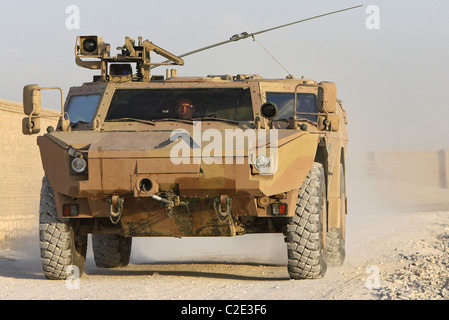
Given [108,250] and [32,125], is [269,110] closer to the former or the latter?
[32,125]

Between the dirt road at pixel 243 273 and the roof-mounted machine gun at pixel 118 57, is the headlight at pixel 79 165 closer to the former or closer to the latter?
the dirt road at pixel 243 273

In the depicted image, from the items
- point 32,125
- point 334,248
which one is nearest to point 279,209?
point 32,125

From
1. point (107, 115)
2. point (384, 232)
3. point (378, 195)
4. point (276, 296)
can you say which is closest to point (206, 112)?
point (107, 115)

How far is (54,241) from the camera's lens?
10.4 m

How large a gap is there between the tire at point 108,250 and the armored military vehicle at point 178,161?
1957mm

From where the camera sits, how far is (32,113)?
10.6 metres

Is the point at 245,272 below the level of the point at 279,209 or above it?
below

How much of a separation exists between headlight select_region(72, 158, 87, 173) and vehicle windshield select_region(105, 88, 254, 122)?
4.70 feet

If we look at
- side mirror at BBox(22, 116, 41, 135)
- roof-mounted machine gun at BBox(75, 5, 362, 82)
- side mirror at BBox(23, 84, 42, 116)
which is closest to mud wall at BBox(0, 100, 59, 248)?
roof-mounted machine gun at BBox(75, 5, 362, 82)

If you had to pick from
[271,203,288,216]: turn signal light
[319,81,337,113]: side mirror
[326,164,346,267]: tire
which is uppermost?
[319,81,337,113]: side mirror

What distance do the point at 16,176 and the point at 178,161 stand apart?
13773 mm

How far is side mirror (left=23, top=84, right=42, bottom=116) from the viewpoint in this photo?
34.3 ft

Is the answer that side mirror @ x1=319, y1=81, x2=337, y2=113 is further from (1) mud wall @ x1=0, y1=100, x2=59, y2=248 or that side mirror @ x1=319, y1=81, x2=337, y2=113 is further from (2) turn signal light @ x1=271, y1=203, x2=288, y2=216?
(1) mud wall @ x1=0, y1=100, x2=59, y2=248

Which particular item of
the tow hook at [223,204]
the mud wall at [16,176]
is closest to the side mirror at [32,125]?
the tow hook at [223,204]
